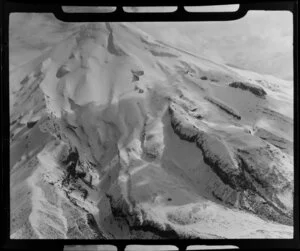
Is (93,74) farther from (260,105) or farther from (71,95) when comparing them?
(260,105)

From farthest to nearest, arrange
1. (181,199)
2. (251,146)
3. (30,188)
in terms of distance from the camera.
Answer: (251,146)
(181,199)
(30,188)

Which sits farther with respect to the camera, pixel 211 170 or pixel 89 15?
pixel 211 170

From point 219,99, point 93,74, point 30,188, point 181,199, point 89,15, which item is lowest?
point 181,199

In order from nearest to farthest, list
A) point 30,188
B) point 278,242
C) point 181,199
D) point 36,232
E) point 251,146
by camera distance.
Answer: point 278,242, point 36,232, point 30,188, point 181,199, point 251,146

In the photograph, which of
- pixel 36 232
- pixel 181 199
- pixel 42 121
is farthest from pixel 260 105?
pixel 36 232

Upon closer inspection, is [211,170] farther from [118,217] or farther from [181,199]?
[118,217]

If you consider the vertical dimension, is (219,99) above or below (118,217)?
above

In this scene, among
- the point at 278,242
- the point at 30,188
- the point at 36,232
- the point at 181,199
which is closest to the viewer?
the point at 278,242

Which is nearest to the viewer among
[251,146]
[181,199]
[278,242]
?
[278,242]

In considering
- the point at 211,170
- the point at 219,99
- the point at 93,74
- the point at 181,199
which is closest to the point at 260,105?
the point at 219,99
